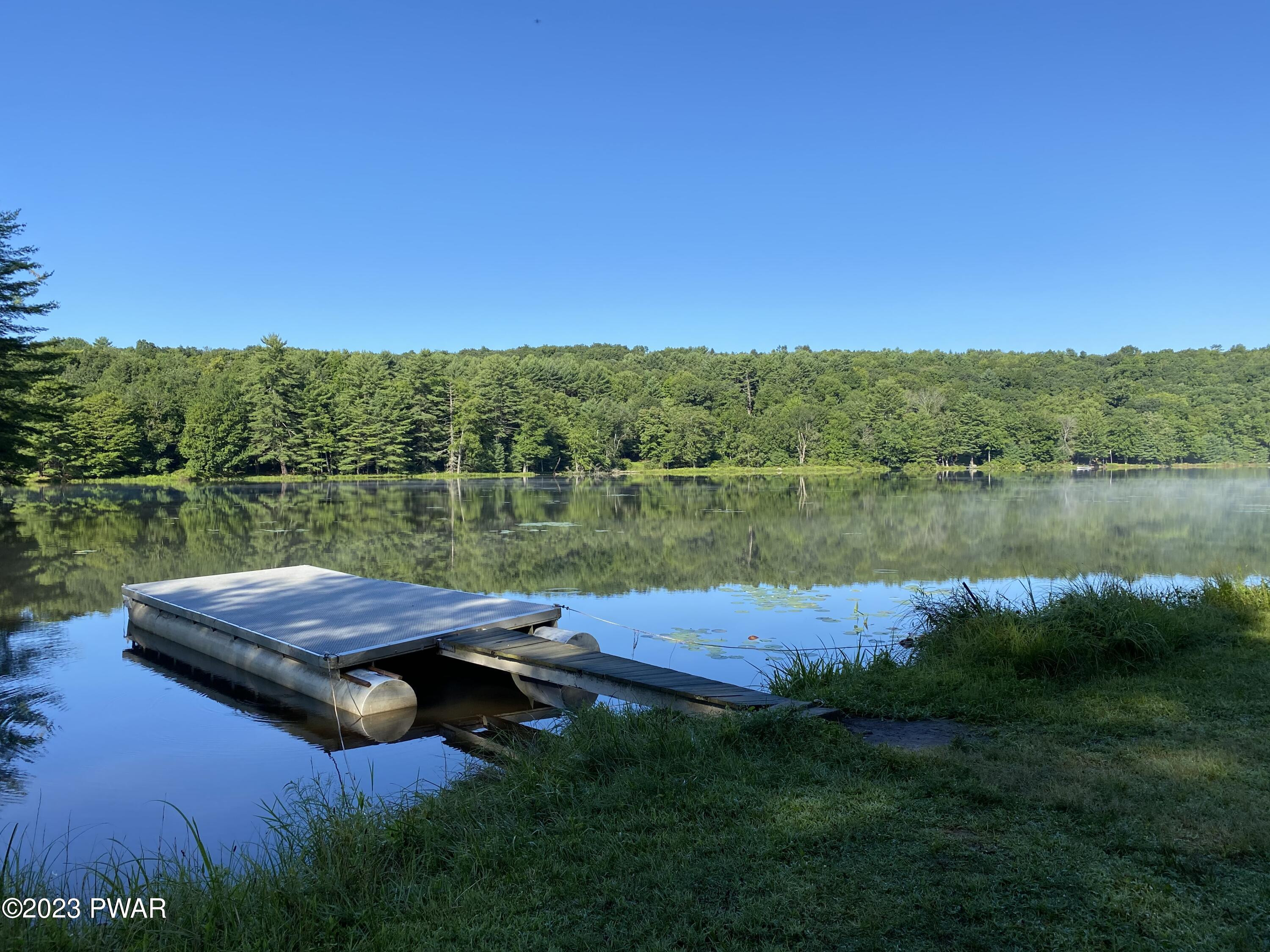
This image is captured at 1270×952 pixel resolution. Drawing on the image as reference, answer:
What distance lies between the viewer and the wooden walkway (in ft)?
21.1

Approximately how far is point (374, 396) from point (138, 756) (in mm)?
63316

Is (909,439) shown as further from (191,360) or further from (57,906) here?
(57,906)

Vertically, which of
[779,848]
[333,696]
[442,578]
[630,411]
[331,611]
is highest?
[630,411]

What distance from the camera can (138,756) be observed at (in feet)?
25.1

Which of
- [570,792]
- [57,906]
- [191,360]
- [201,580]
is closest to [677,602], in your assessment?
[201,580]

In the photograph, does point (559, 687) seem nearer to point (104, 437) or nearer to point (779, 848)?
point (779, 848)

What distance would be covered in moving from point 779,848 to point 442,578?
13.8 metres

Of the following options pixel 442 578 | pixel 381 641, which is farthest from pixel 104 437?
pixel 381 641

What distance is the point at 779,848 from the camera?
386cm

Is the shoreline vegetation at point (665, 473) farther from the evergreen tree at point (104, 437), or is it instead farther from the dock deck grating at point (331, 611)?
the dock deck grating at point (331, 611)

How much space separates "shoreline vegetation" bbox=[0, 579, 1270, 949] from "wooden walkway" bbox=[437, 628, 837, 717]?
545 mm

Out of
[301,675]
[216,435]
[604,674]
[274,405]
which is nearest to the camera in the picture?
[604,674]

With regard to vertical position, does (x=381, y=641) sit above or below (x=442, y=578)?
above

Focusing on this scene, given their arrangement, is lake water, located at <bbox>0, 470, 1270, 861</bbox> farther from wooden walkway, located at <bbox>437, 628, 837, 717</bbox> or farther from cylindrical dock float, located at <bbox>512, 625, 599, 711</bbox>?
wooden walkway, located at <bbox>437, 628, 837, 717</bbox>
